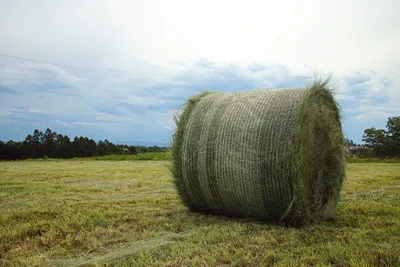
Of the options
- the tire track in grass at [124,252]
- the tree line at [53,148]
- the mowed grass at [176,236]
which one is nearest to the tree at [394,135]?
the tree line at [53,148]

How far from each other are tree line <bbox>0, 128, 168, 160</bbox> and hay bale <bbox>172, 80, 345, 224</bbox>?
2296 centimetres

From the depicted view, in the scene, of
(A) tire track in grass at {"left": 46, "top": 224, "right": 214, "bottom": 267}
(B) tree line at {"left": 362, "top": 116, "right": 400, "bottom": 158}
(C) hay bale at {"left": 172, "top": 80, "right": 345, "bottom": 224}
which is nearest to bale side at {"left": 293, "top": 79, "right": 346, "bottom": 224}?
(C) hay bale at {"left": 172, "top": 80, "right": 345, "bottom": 224}

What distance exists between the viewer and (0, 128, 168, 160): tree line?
92.2ft

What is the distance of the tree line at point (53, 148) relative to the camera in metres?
28.1

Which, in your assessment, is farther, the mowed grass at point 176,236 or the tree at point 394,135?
the tree at point 394,135

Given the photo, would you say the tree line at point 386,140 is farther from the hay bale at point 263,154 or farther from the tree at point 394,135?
the hay bale at point 263,154

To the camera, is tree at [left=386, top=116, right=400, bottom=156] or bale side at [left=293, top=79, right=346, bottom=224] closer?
bale side at [left=293, top=79, right=346, bottom=224]

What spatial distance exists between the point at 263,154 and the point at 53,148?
26.8 m

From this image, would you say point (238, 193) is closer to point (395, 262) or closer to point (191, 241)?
point (191, 241)

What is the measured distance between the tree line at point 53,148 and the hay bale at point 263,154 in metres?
23.0

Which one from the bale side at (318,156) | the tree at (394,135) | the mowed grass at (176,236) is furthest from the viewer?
the tree at (394,135)

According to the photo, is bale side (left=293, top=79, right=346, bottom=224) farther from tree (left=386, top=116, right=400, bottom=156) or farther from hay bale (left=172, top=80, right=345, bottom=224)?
tree (left=386, top=116, right=400, bottom=156)

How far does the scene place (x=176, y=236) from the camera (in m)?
4.67

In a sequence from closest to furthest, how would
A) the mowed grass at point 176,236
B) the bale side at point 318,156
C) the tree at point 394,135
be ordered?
the mowed grass at point 176,236 → the bale side at point 318,156 → the tree at point 394,135
